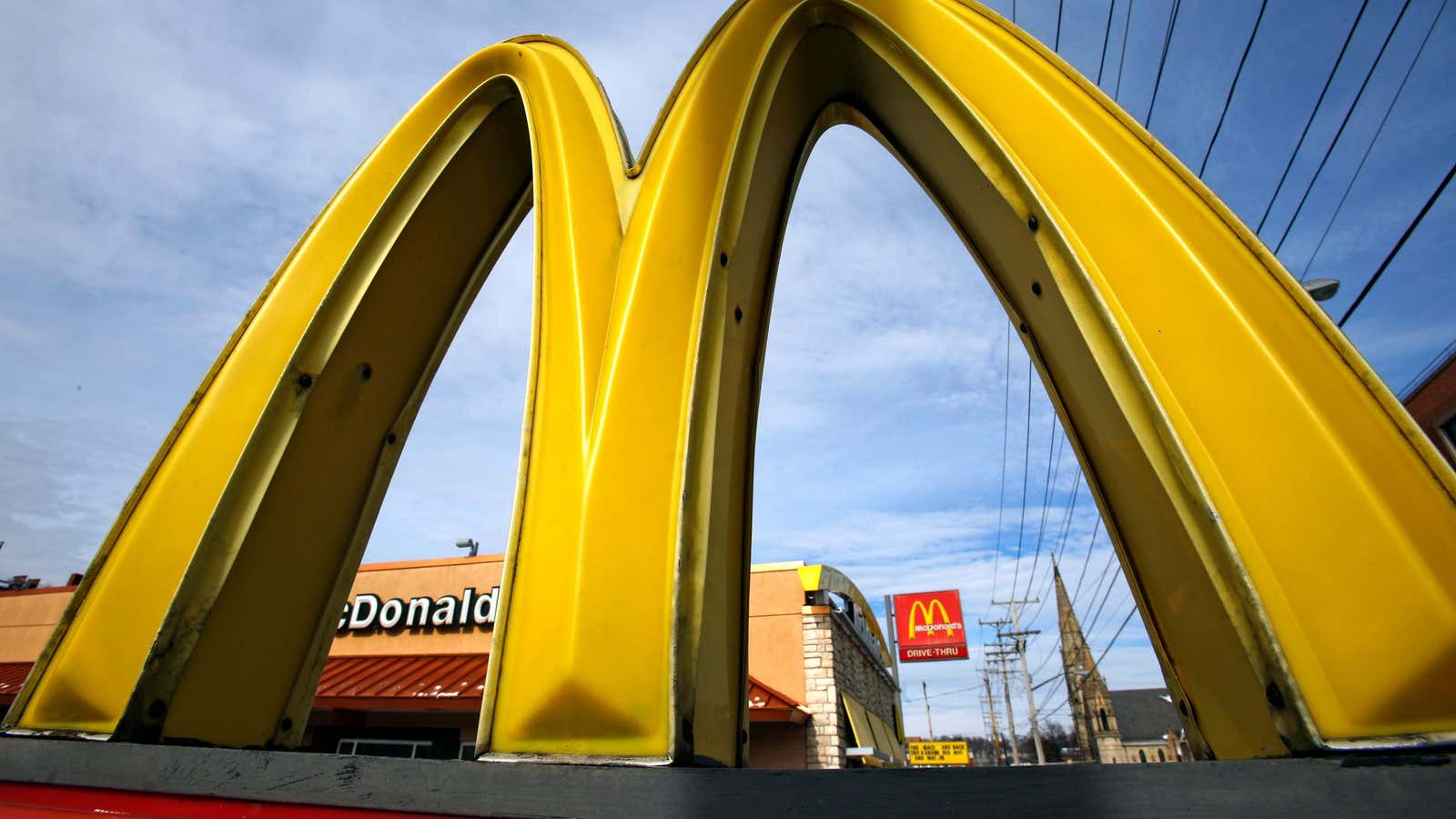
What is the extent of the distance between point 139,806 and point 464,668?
9505mm

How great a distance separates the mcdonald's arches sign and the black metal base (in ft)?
72.4

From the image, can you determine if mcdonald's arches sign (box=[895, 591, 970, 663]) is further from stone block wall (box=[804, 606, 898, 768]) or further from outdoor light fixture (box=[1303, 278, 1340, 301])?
outdoor light fixture (box=[1303, 278, 1340, 301])

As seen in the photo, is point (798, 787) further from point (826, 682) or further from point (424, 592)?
point (424, 592)

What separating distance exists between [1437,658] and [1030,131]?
1.62 metres

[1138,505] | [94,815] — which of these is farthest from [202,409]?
[1138,505]

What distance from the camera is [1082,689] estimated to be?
176 ft

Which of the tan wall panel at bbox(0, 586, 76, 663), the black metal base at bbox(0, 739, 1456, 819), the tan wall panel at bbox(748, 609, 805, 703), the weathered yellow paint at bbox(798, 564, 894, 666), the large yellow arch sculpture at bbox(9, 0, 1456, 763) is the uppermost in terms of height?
the tan wall panel at bbox(0, 586, 76, 663)

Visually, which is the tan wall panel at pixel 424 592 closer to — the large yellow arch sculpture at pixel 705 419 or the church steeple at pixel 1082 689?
the large yellow arch sculpture at pixel 705 419

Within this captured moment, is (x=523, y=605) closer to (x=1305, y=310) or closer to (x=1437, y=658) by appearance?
(x=1437, y=658)

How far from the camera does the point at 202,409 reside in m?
2.56

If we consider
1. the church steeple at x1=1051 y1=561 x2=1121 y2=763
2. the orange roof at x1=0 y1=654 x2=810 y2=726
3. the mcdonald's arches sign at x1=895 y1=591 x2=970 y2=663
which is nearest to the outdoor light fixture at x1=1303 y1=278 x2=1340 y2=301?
the orange roof at x1=0 y1=654 x2=810 y2=726

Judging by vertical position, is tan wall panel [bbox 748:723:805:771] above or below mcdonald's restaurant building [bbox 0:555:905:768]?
below

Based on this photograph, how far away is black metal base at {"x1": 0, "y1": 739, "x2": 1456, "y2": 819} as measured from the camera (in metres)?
1.17

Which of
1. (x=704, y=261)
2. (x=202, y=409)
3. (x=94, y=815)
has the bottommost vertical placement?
(x=94, y=815)
